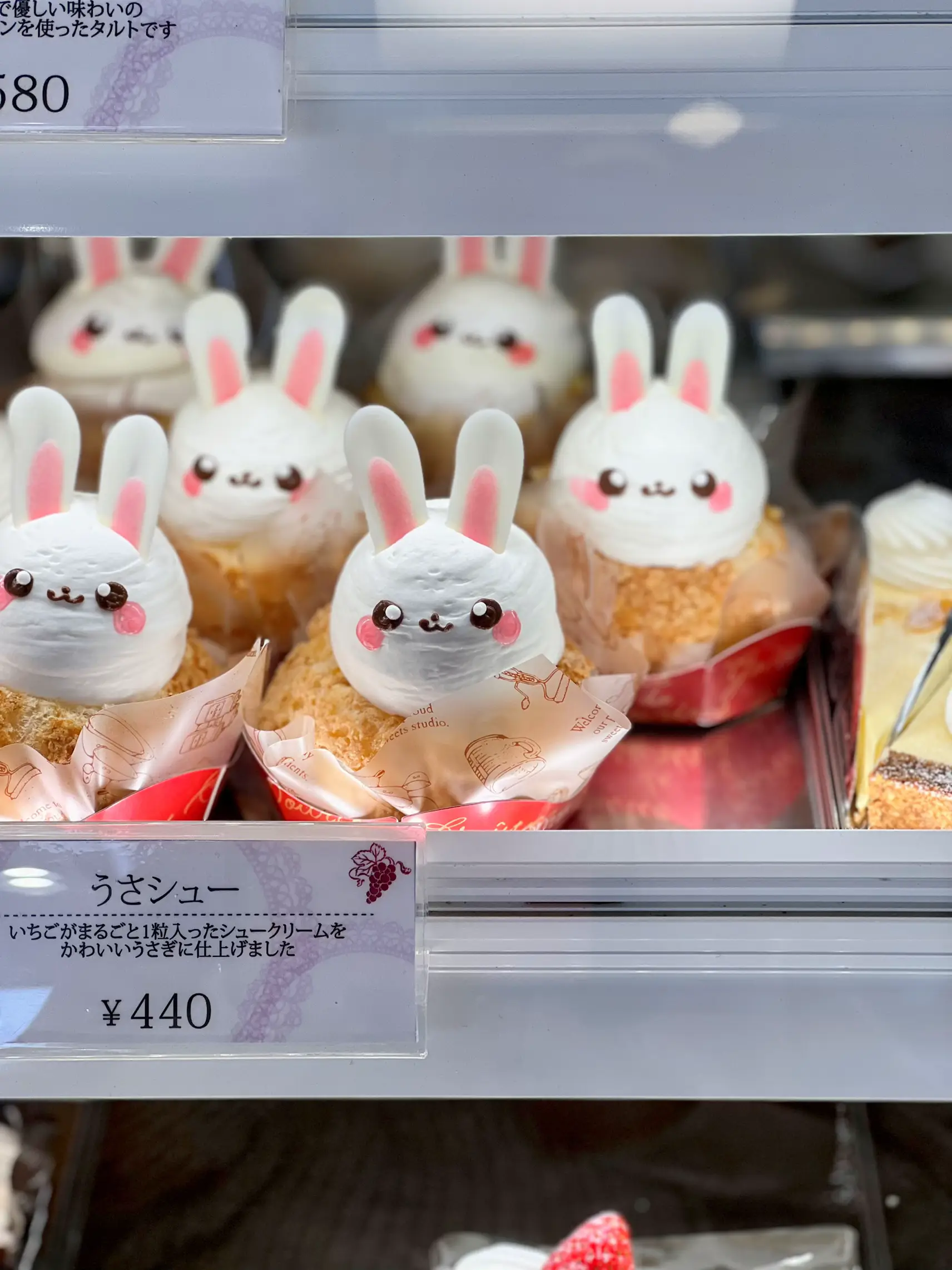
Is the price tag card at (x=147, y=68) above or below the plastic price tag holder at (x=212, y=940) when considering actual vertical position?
above

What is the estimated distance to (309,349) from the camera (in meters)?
Result: 1.23

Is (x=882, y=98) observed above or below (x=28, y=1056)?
above

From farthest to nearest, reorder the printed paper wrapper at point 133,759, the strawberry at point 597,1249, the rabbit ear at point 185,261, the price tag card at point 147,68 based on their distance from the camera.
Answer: the rabbit ear at point 185,261 < the strawberry at point 597,1249 < the printed paper wrapper at point 133,759 < the price tag card at point 147,68

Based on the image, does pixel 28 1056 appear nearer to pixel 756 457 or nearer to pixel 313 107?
pixel 313 107

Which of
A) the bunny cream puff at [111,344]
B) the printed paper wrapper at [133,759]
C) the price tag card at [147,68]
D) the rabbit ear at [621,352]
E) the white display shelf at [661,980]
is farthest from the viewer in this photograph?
the bunny cream puff at [111,344]

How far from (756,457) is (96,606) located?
66 centimetres

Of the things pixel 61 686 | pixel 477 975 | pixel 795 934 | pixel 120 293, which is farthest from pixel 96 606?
pixel 120 293

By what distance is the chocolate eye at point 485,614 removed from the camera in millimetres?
893

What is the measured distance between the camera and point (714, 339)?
1.16 meters

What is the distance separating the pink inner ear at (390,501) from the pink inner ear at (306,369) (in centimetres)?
38

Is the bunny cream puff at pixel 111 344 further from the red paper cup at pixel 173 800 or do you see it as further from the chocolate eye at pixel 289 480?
the red paper cup at pixel 173 800

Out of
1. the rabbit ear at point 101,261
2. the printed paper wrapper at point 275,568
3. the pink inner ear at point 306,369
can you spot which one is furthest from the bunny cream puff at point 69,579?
the rabbit ear at point 101,261

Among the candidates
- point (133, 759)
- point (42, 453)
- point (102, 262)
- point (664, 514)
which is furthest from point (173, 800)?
point (102, 262)

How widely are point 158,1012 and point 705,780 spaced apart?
59 centimetres
